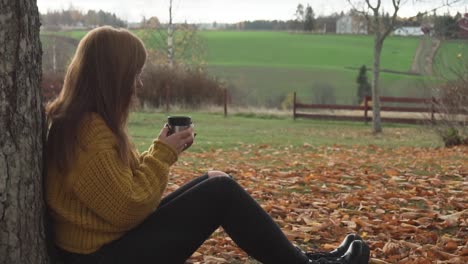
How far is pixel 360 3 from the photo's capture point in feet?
70.9

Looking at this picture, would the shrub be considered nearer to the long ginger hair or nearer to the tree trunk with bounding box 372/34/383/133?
the tree trunk with bounding box 372/34/383/133

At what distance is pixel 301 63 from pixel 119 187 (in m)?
65.3

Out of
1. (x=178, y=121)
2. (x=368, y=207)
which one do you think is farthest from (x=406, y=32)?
(x=178, y=121)

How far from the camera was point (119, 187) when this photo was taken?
2.57 m

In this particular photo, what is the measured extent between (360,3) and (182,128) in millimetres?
19649

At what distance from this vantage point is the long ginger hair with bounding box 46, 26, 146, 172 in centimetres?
264

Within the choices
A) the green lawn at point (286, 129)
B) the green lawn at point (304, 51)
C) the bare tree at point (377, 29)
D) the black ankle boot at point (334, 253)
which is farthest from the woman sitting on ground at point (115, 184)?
the green lawn at point (304, 51)

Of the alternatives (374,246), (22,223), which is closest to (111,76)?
(22,223)

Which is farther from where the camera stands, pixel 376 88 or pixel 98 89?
pixel 376 88

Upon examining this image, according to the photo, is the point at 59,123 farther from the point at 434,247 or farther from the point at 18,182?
the point at 434,247

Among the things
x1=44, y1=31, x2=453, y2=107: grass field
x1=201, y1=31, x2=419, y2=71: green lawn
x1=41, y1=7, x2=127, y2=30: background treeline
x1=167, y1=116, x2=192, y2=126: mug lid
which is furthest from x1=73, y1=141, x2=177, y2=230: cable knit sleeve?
x1=41, y1=7, x2=127, y2=30: background treeline

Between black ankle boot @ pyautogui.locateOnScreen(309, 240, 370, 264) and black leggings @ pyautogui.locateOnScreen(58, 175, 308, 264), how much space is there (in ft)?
0.40

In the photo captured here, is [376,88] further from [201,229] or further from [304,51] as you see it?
[304,51]

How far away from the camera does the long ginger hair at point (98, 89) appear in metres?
2.64
